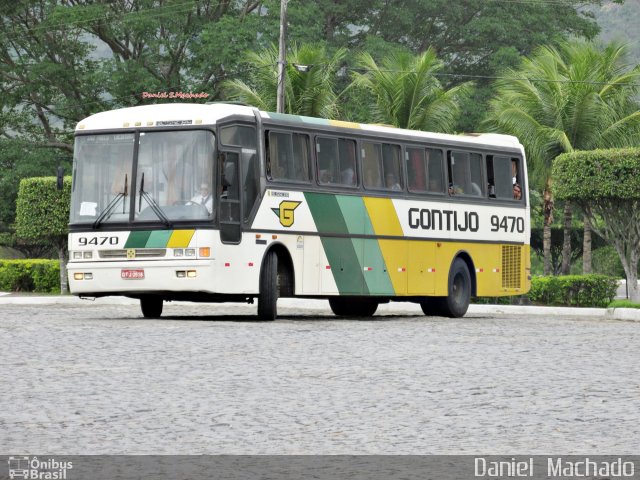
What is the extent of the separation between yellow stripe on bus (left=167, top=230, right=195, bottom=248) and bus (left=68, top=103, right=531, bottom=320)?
0.05ft

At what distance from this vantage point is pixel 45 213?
3991 centimetres

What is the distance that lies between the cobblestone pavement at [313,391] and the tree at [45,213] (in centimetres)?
2002

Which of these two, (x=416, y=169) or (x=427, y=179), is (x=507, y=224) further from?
(x=416, y=169)

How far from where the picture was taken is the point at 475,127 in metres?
54.8

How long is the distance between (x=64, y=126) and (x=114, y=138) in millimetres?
35614

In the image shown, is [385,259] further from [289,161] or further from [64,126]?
[64,126]

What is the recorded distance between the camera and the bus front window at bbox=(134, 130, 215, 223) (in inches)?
864

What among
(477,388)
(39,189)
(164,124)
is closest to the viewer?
(477,388)

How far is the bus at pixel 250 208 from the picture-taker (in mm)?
21922

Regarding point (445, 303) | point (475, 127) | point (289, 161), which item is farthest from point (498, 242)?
point (475, 127)

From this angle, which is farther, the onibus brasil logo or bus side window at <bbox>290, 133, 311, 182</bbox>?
bus side window at <bbox>290, 133, 311, 182</bbox>

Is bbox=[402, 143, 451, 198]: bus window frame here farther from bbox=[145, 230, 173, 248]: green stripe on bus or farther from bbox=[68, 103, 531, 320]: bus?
bbox=[145, 230, 173, 248]: green stripe on bus
